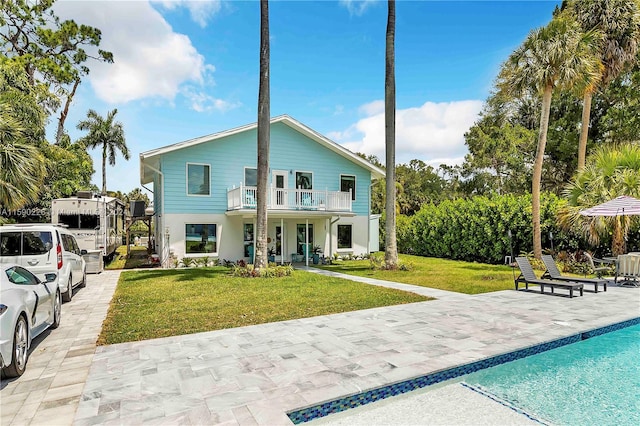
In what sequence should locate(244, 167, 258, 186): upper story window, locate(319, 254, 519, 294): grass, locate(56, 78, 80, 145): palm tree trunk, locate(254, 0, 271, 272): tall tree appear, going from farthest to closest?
locate(56, 78, 80, 145): palm tree trunk
locate(244, 167, 258, 186): upper story window
locate(254, 0, 271, 272): tall tree
locate(319, 254, 519, 294): grass

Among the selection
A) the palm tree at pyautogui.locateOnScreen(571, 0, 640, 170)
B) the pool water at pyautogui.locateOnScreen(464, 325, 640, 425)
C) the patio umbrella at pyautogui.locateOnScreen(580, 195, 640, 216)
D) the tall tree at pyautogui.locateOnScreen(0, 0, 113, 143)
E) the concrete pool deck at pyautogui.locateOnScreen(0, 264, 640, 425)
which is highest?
the tall tree at pyautogui.locateOnScreen(0, 0, 113, 143)

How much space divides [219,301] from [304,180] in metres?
12.2

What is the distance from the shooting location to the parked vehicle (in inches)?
165

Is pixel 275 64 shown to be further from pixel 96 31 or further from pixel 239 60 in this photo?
pixel 96 31

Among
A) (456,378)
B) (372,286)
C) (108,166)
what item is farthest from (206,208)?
(108,166)

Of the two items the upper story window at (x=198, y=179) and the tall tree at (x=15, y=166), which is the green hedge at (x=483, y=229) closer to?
the upper story window at (x=198, y=179)

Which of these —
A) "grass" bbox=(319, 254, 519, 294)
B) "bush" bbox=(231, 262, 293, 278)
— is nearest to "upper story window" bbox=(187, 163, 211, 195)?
"bush" bbox=(231, 262, 293, 278)

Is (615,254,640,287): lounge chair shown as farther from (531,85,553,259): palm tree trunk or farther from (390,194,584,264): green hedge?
(390,194,584,264): green hedge

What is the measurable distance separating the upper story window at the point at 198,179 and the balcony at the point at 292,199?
3.82 ft

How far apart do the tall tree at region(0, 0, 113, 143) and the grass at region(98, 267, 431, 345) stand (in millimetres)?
17372

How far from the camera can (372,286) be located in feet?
38.3

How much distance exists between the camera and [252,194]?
17.8m

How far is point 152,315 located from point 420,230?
20.6 meters

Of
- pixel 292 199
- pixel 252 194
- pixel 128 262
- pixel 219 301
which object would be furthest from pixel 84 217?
pixel 219 301
